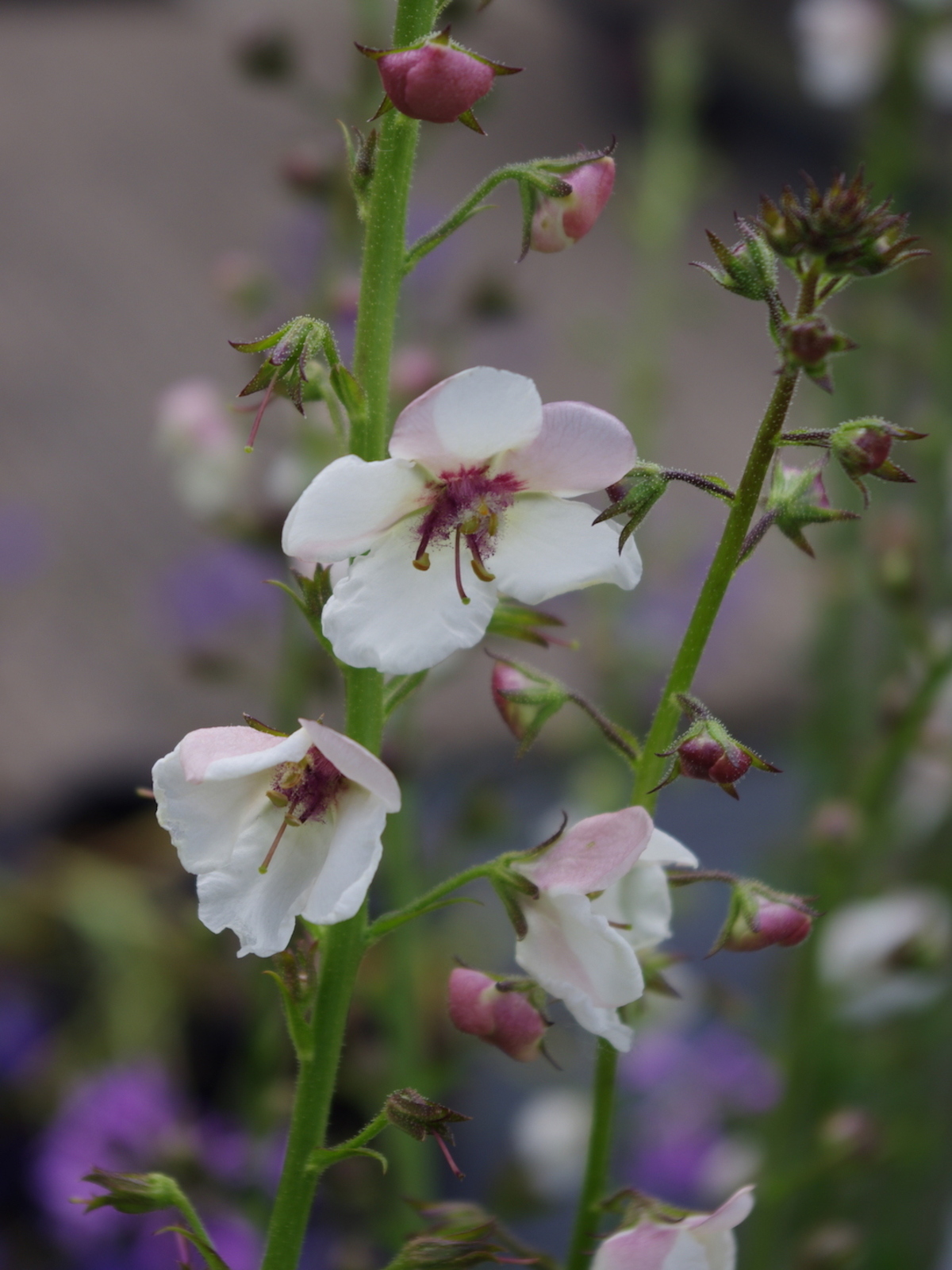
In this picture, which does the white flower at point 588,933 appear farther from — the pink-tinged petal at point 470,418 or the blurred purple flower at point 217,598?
the blurred purple flower at point 217,598

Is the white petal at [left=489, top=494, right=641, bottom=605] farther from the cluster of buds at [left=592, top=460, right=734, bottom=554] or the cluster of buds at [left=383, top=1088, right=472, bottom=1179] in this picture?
the cluster of buds at [left=383, top=1088, right=472, bottom=1179]

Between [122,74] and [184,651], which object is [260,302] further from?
[122,74]

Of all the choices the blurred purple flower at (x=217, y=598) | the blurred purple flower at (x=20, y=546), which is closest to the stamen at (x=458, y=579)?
the blurred purple flower at (x=217, y=598)

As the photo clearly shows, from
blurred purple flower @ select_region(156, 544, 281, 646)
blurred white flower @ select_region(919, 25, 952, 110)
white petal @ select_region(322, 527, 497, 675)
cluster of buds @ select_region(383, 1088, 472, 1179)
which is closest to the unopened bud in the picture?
cluster of buds @ select_region(383, 1088, 472, 1179)

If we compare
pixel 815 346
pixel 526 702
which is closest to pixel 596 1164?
pixel 526 702

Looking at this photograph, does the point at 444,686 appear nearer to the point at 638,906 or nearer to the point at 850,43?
the point at 850,43

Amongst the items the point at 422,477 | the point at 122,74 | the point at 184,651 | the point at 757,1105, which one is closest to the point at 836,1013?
the point at 757,1105
